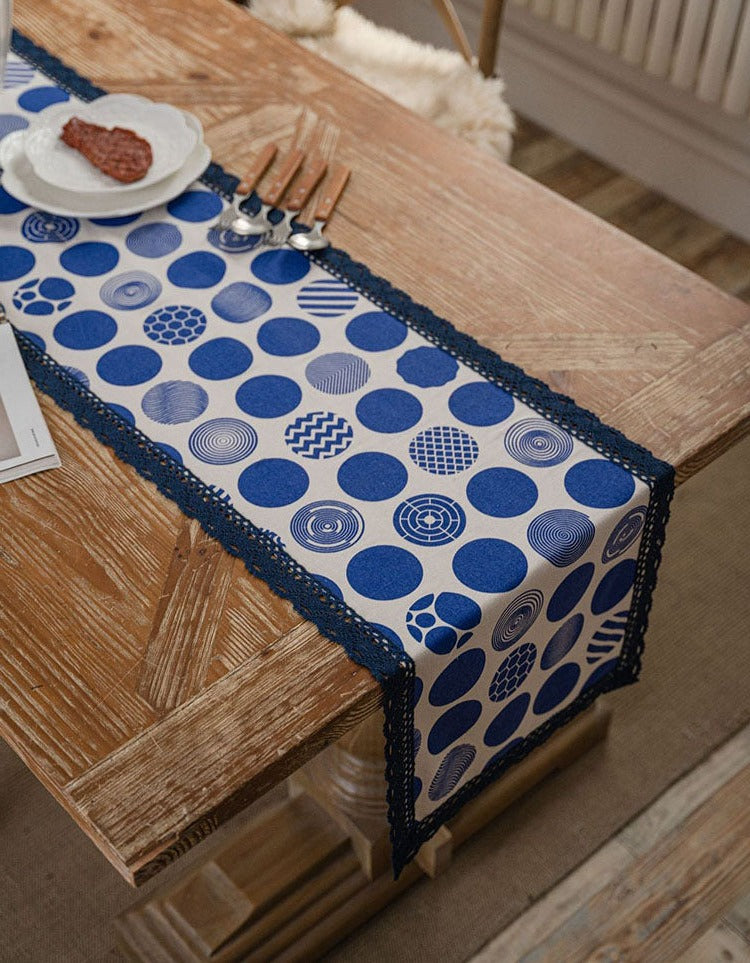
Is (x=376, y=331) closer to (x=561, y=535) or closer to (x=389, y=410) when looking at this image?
(x=389, y=410)

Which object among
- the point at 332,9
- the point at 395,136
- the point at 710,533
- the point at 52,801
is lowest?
the point at 52,801

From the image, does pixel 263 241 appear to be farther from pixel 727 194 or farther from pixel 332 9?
pixel 727 194

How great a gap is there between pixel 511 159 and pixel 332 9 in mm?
782

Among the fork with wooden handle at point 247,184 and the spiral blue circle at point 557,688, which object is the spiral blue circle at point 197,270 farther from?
the spiral blue circle at point 557,688

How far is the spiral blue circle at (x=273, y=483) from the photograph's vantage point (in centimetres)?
101

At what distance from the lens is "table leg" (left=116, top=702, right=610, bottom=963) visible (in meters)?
1.35

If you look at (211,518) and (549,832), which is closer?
(211,518)

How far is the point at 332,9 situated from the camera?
2.20m

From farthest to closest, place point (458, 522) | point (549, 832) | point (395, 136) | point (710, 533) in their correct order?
point (710, 533), point (549, 832), point (395, 136), point (458, 522)

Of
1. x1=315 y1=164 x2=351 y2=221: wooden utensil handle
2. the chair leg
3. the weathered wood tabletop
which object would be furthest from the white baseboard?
x1=315 y1=164 x2=351 y2=221: wooden utensil handle

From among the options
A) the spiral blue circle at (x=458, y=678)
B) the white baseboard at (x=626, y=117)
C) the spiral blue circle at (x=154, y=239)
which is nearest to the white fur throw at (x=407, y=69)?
the white baseboard at (x=626, y=117)

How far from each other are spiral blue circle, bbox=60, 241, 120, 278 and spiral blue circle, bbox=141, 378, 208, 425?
0.70 feet

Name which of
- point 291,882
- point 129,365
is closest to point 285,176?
point 129,365

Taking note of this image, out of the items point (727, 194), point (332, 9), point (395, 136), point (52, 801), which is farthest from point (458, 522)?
point (727, 194)
